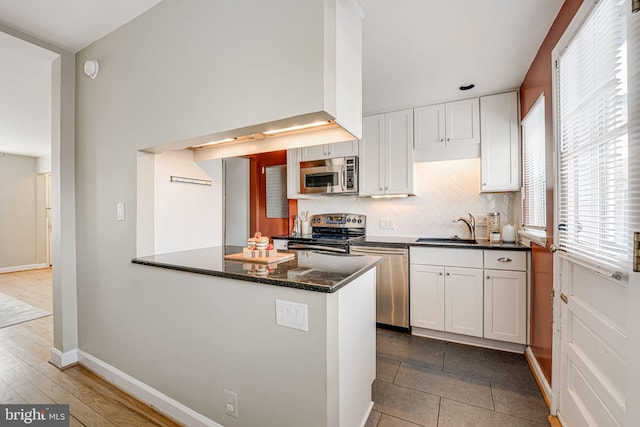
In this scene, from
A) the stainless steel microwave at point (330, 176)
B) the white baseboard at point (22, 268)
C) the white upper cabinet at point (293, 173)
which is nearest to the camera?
the stainless steel microwave at point (330, 176)

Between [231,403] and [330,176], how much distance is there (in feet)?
8.53

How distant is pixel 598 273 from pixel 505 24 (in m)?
1.60

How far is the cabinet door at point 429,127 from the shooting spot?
10.2 ft

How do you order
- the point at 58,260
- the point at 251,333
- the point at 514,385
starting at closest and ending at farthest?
the point at 251,333, the point at 514,385, the point at 58,260

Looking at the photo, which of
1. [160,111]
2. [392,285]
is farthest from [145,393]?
[392,285]

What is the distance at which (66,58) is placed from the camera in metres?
2.40

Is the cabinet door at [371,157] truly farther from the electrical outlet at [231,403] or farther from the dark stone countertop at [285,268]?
the electrical outlet at [231,403]

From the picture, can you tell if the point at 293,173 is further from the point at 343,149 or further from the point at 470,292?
the point at 470,292

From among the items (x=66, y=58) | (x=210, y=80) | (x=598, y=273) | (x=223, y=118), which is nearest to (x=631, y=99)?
(x=598, y=273)

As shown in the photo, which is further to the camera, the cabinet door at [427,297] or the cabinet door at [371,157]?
the cabinet door at [371,157]

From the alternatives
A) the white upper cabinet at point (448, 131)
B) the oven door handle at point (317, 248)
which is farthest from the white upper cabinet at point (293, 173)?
the white upper cabinet at point (448, 131)

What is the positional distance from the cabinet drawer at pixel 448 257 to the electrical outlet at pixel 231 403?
2041 mm

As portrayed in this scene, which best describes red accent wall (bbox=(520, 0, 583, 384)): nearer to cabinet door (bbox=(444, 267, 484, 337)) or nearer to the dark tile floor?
the dark tile floor

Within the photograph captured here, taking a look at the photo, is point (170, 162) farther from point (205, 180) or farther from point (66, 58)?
point (66, 58)
